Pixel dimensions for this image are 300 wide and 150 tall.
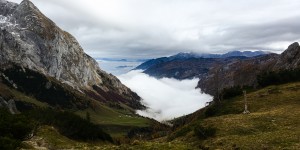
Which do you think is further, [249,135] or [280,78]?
[280,78]

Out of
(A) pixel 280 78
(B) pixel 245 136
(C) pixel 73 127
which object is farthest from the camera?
(A) pixel 280 78

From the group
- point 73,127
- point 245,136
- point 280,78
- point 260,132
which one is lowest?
point 245,136

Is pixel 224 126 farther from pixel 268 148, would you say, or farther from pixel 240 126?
pixel 268 148

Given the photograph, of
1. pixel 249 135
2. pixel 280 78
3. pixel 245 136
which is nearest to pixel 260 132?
pixel 249 135

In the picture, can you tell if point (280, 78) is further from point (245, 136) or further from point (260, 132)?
point (245, 136)

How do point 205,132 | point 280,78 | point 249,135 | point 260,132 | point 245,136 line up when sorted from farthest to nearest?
1. point 280,78
2. point 205,132
3. point 260,132
4. point 249,135
5. point 245,136

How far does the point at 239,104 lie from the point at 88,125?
49158 millimetres

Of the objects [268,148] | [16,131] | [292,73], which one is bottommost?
[268,148]

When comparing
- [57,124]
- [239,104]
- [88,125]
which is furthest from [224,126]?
[57,124]

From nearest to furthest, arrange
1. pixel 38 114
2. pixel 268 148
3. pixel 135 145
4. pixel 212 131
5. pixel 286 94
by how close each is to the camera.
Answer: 1. pixel 268 148
2. pixel 135 145
3. pixel 212 131
4. pixel 286 94
5. pixel 38 114

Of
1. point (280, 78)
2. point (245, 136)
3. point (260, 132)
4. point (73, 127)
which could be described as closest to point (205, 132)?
point (245, 136)

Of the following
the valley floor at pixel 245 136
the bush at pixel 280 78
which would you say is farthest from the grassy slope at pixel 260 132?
the bush at pixel 280 78

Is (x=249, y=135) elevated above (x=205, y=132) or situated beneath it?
situated beneath

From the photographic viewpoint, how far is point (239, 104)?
356 ft
